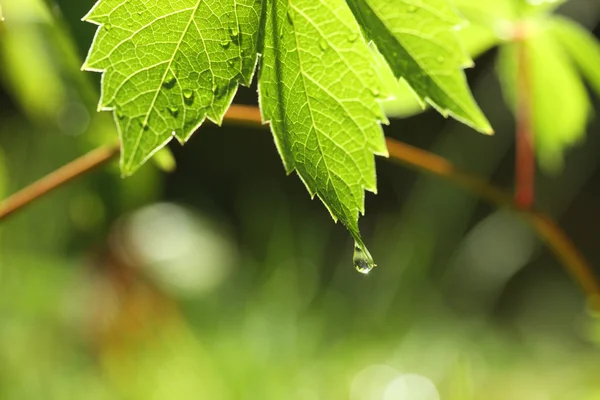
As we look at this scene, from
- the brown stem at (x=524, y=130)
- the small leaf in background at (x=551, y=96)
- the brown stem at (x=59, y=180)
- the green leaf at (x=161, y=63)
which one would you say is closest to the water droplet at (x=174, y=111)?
the green leaf at (x=161, y=63)

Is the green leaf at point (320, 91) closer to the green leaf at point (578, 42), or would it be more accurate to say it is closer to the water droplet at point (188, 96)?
the water droplet at point (188, 96)

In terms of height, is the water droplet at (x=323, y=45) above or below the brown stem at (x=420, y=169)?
above

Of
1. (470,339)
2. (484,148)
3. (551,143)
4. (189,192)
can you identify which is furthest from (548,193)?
(551,143)

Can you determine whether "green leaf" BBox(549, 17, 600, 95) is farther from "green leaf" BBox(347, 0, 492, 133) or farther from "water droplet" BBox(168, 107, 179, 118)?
"water droplet" BBox(168, 107, 179, 118)

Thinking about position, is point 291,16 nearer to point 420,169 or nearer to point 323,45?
point 323,45

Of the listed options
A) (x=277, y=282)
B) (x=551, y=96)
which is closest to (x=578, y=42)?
(x=551, y=96)

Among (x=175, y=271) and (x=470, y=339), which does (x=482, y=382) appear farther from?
(x=175, y=271)
